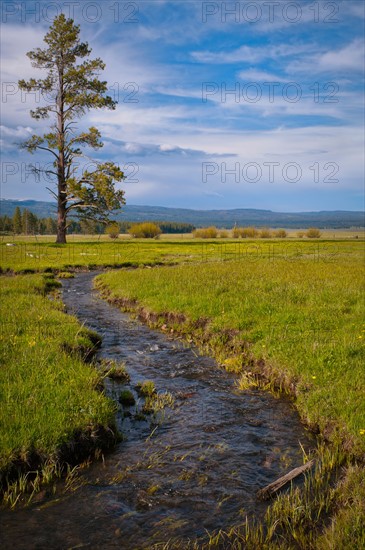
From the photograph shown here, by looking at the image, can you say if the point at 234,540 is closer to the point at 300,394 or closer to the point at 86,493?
the point at 86,493

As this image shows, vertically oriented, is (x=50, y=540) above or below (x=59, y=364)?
below

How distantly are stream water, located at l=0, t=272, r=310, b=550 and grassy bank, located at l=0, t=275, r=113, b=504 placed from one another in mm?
557

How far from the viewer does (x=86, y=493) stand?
227 inches

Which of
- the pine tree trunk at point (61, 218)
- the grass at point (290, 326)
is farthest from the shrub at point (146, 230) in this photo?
the grass at point (290, 326)

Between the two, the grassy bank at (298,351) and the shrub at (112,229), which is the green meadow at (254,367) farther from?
the shrub at (112,229)

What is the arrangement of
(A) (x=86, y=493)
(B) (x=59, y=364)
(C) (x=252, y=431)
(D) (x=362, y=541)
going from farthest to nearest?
(B) (x=59, y=364) → (C) (x=252, y=431) → (A) (x=86, y=493) → (D) (x=362, y=541)

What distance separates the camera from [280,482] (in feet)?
19.4

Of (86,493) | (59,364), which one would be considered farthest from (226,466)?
(59,364)

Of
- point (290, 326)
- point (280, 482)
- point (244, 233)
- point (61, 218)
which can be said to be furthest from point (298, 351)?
point (244, 233)

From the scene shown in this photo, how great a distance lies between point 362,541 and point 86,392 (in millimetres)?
5121

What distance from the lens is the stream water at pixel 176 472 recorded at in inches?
199

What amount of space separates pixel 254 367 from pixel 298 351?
1218mm

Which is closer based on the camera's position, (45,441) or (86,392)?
(45,441)

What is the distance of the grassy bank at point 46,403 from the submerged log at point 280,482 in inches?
109
